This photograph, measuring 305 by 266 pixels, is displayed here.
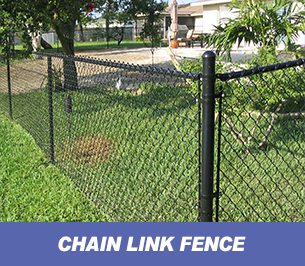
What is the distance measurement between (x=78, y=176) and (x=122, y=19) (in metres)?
6.14

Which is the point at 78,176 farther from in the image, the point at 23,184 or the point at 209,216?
the point at 209,216

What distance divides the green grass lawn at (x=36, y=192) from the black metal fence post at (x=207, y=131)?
1.83 metres

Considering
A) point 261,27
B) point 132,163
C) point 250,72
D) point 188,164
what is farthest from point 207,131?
point 261,27

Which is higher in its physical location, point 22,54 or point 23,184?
point 22,54

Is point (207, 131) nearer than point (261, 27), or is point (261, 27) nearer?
point (207, 131)

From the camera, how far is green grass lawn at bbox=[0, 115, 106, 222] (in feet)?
12.6

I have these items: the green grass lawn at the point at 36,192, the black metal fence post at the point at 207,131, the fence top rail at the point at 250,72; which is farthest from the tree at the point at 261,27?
the black metal fence post at the point at 207,131

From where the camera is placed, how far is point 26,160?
5324 mm

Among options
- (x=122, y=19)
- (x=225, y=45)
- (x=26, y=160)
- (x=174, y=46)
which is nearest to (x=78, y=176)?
(x=26, y=160)

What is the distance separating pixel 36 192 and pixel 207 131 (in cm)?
289

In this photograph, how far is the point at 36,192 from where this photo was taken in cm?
434

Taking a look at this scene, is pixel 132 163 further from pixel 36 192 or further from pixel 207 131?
pixel 207 131

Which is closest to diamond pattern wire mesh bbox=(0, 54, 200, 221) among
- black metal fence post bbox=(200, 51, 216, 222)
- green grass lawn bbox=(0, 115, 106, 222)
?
green grass lawn bbox=(0, 115, 106, 222)

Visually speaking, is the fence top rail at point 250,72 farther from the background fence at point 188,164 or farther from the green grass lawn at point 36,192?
the green grass lawn at point 36,192
